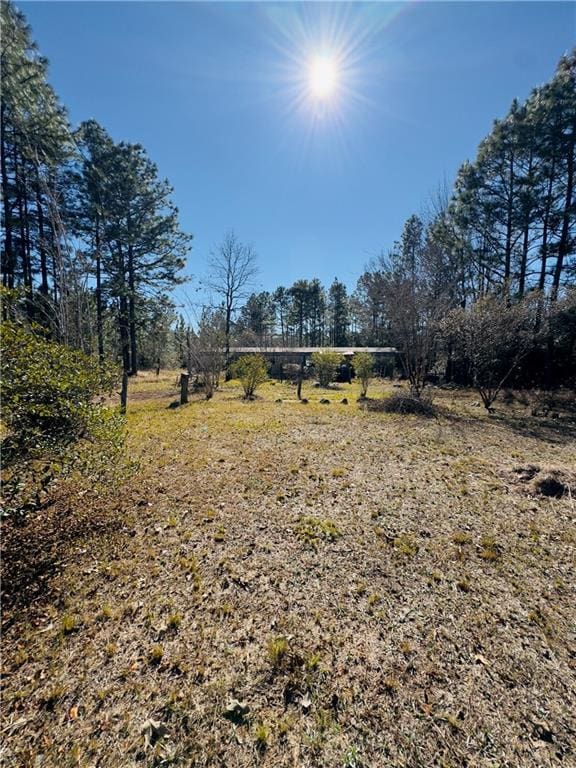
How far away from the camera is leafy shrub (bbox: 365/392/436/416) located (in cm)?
935

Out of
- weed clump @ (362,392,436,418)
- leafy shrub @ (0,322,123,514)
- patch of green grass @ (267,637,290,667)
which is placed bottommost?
patch of green grass @ (267,637,290,667)

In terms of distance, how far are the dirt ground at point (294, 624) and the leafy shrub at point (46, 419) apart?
85cm

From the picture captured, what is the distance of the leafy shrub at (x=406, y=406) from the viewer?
9.35 metres

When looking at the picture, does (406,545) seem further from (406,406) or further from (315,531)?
(406,406)

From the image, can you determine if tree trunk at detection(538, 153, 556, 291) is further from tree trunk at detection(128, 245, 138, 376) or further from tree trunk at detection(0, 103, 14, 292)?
tree trunk at detection(0, 103, 14, 292)

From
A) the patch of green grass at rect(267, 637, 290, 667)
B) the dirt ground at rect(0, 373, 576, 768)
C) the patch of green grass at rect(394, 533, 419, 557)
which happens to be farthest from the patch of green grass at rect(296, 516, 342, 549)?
the patch of green grass at rect(267, 637, 290, 667)

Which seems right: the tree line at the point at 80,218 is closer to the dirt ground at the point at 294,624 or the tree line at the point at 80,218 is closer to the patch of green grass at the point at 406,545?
the dirt ground at the point at 294,624

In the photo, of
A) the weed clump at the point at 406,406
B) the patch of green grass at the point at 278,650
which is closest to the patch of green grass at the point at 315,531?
the patch of green grass at the point at 278,650

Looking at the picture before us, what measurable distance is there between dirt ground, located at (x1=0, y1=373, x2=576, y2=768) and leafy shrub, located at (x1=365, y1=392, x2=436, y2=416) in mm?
4900

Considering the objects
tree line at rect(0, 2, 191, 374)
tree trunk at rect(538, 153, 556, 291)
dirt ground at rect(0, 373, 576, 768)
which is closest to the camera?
dirt ground at rect(0, 373, 576, 768)

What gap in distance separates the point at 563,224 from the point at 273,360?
58.9 feet

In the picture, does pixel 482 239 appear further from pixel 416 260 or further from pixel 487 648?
pixel 487 648

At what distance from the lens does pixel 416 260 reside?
41.5 feet

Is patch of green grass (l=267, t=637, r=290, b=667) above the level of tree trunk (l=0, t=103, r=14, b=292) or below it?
below
